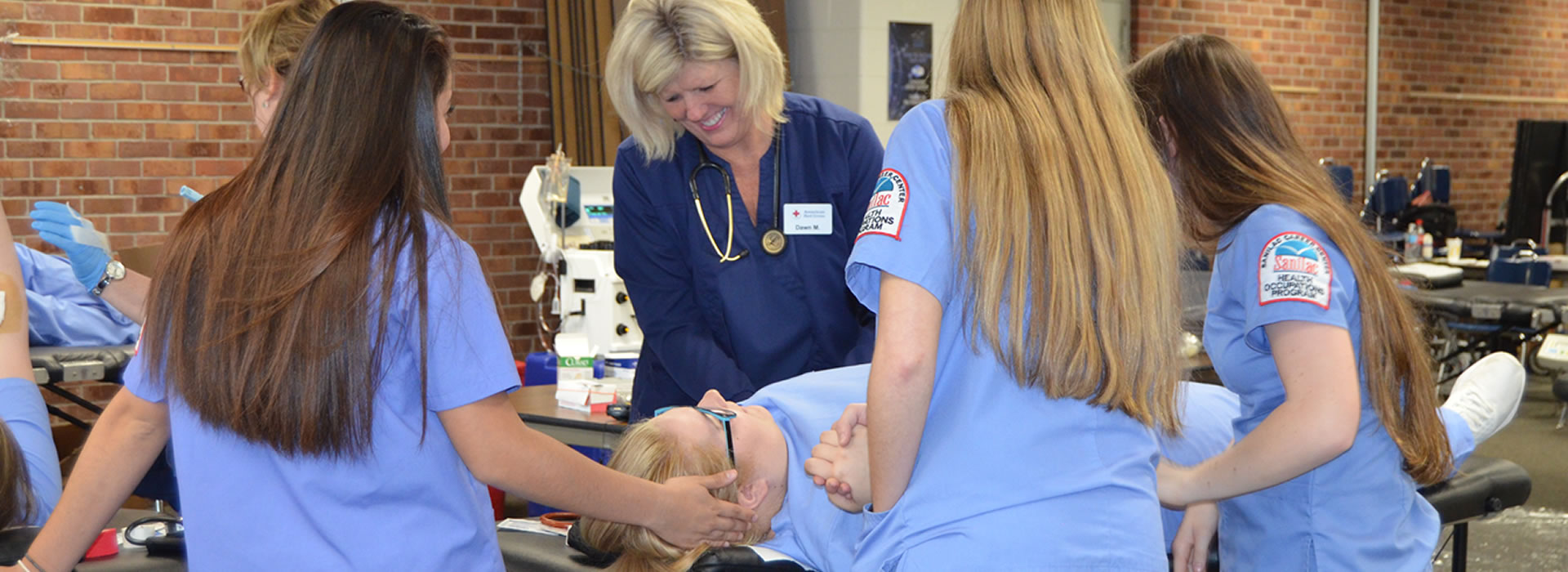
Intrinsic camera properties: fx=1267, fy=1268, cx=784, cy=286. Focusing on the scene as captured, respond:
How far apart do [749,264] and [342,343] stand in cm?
112

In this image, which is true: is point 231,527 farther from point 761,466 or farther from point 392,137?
point 761,466

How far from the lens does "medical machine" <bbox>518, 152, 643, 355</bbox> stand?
3.56 meters

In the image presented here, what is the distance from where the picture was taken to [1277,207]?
4.45 feet

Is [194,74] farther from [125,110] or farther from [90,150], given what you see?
[90,150]

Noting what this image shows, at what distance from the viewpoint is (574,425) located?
2598mm

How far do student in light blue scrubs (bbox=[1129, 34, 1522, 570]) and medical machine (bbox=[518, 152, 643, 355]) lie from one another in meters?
2.09

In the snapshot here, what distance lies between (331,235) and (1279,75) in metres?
8.15

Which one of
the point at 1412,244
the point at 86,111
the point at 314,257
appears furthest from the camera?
the point at 1412,244

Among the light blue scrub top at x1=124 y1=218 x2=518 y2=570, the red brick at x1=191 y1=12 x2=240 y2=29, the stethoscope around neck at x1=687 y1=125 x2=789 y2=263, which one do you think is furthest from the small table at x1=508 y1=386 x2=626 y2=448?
the red brick at x1=191 y1=12 x2=240 y2=29

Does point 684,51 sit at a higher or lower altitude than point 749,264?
higher

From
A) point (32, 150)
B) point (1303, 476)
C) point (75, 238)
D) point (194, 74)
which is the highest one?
point (194, 74)

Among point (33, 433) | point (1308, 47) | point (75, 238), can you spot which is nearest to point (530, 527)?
point (33, 433)

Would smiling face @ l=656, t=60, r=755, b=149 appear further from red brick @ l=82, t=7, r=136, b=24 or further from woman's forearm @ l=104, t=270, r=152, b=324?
red brick @ l=82, t=7, r=136, b=24

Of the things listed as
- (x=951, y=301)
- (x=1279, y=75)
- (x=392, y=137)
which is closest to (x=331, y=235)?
(x=392, y=137)
